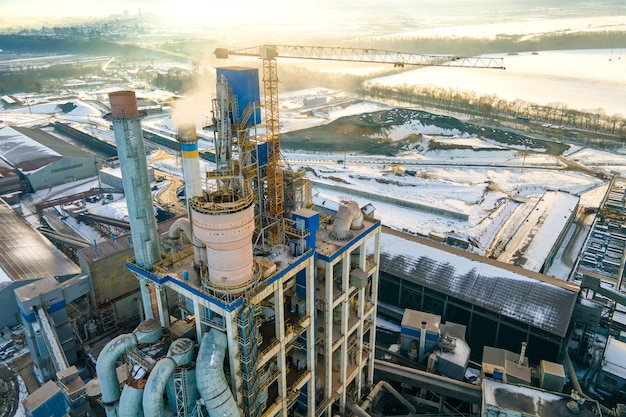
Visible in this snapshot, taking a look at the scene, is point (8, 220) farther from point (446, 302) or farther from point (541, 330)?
point (541, 330)

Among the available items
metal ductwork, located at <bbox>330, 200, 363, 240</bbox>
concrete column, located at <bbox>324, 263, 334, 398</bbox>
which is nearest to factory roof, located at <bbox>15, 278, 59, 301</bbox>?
concrete column, located at <bbox>324, 263, 334, 398</bbox>

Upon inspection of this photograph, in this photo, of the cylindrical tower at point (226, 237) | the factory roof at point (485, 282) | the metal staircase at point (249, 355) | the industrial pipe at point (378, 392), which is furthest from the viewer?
the factory roof at point (485, 282)

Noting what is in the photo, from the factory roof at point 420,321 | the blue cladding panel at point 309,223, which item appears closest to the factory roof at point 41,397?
the blue cladding panel at point 309,223

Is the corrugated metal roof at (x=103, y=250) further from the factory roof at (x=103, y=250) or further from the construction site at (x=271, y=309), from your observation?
the construction site at (x=271, y=309)

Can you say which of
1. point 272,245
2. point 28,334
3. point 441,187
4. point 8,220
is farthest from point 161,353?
point 441,187

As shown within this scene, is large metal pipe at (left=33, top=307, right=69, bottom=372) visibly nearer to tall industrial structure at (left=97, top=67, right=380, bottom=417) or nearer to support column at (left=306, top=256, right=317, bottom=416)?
tall industrial structure at (left=97, top=67, right=380, bottom=417)

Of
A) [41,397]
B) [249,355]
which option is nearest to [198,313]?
[249,355]
